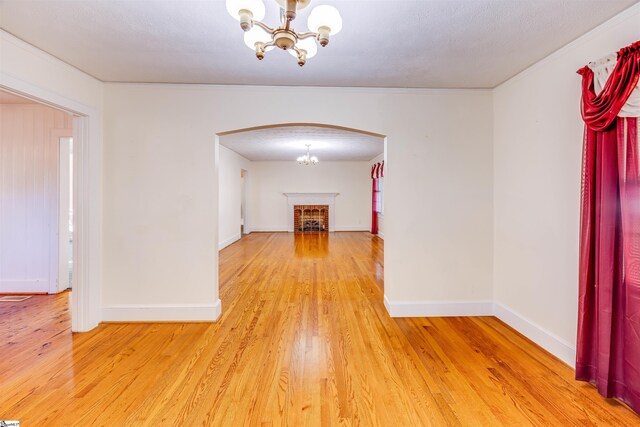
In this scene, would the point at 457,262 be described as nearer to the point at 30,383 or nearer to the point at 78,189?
the point at 30,383

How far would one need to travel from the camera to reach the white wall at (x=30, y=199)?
3.61 metres

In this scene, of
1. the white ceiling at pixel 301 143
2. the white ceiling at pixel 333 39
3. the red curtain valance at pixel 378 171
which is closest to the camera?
the white ceiling at pixel 333 39

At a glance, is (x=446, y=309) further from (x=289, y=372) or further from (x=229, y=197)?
(x=229, y=197)

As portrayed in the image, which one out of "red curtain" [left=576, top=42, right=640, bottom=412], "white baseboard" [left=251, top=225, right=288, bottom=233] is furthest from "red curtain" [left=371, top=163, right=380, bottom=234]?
"red curtain" [left=576, top=42, right=640, bottom=412]

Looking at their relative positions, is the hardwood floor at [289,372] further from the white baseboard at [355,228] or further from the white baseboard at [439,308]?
the white baseboard at [355,228]

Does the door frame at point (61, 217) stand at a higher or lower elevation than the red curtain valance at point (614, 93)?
lower

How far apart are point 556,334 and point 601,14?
2.28m

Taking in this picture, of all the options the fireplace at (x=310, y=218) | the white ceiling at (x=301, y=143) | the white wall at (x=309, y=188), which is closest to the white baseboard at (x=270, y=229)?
the white wall at (x=309, y=188)

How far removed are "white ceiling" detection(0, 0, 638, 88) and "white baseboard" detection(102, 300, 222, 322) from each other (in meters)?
2.26

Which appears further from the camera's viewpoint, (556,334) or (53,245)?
(53,245)

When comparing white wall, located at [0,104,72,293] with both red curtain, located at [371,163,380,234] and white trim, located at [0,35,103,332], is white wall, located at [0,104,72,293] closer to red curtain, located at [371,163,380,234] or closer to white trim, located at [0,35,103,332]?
white trim, located at [0,35,103,332]

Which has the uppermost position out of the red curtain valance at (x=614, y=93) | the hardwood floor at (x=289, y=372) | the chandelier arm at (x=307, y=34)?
the chandelier arm at (x=307, y=34)

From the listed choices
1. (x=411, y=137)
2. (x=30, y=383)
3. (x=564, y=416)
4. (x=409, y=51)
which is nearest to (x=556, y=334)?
(x=564, y=416)

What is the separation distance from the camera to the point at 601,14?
1.78m
